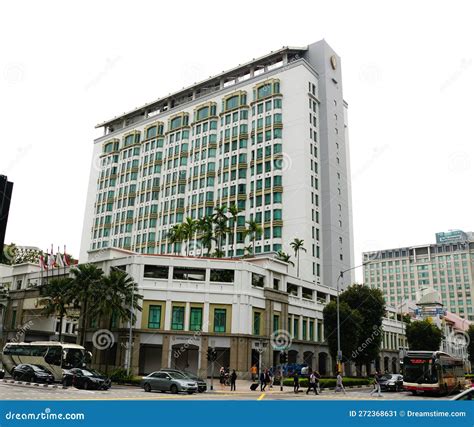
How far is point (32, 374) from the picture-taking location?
34781 mm

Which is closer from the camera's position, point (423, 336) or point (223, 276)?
point (223, 276)

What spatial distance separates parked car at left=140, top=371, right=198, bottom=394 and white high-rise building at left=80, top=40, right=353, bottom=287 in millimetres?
43243

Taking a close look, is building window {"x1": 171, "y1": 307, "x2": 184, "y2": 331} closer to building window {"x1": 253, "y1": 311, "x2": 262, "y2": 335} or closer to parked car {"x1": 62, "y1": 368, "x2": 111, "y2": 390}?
building window {"x1": 253, "y1": 311, "x2": 262, "y2": 335}

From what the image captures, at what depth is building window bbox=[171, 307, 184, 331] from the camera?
50281 mm

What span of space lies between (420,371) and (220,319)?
22.8m

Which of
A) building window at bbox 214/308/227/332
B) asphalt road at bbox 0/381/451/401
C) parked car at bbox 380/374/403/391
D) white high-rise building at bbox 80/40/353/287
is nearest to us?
asphalt road at bbox 0/381/451/401

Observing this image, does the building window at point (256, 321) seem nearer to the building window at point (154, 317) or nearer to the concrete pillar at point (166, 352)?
the concrete pillar at point (166, 352)

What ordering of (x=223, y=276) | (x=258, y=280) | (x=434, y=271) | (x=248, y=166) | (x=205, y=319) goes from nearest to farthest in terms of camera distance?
(x=205, y=319), (x=223, y=276), (x=258, y=280), (x=248, y=166), (x=434, y=271)

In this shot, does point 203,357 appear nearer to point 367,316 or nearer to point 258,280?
point 258,280

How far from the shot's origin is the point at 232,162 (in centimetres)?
8894

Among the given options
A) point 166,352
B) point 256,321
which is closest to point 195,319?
point 166,352

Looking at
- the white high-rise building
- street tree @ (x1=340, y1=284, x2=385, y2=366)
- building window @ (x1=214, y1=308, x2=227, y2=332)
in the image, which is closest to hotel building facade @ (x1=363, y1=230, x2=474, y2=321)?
the white high-rise building

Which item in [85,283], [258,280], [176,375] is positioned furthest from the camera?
[258,280]
